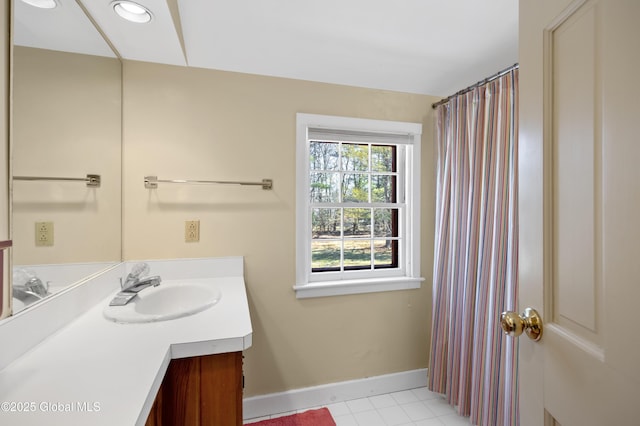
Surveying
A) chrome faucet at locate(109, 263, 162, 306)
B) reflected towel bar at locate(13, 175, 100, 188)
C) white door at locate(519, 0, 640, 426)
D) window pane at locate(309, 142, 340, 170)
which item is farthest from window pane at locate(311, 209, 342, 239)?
white door at locate(519, 0, 640, 426)

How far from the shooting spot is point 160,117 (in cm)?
170

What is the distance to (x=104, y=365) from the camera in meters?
0.81

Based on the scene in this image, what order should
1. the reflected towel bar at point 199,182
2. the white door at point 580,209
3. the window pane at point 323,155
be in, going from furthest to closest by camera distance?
the window pane at point 323,155, the reflected towel bar at point 199,182, the white door at point 580,209

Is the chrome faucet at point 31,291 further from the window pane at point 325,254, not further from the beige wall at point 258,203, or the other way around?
the window pane at point 325,254

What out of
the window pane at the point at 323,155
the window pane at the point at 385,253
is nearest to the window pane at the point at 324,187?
the window pane at the point at 323,155

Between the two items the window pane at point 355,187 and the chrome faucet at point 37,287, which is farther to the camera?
the window pane at point 355,187

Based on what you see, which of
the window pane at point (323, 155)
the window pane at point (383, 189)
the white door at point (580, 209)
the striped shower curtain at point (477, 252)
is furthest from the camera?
the window pane at point (383, 189)

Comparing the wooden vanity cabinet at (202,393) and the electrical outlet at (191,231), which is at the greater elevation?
the electrical outlet at (191,231)

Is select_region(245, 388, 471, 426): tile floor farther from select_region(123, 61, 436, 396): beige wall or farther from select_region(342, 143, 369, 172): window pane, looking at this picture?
select_region(342, 143, 369, 172): window pane

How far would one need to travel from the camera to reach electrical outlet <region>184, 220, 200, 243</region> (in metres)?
1.74

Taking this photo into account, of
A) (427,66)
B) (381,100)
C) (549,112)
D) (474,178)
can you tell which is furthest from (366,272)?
(549,112)

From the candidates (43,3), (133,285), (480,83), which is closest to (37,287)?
(133,285)

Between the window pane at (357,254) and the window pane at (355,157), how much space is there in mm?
575

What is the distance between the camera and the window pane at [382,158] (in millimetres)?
2209
